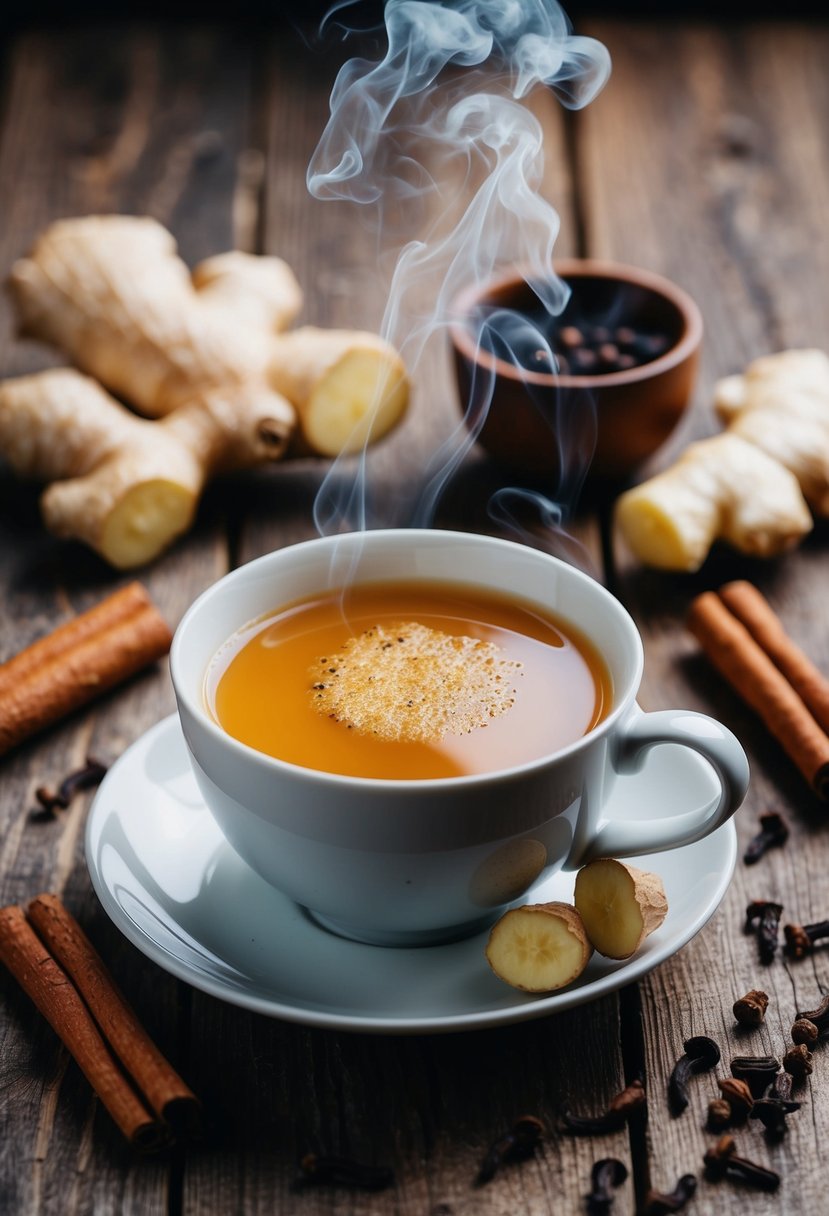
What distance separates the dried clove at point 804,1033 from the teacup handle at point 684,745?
0.17 m

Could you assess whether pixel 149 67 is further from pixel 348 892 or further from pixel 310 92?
pixel 348 892

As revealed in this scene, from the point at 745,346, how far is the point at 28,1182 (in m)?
1.59

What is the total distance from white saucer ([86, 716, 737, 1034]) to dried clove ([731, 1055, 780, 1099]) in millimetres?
119

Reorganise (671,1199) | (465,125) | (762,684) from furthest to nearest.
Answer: (465,125), (762,684), (671,1199)

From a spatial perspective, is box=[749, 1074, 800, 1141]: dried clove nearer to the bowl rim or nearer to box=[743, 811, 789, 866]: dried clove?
box=[743, 811, 789, 866]: dried clove

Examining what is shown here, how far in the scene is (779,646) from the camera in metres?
1.47

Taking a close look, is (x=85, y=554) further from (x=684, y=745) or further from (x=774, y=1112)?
(x=774, y=1112)

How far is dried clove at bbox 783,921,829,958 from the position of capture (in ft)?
3.72

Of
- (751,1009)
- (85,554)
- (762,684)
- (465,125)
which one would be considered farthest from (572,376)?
(751,1009)

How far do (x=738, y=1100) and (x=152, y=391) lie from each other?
4.06 feet

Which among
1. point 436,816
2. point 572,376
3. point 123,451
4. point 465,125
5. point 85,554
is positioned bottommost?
point 85,554

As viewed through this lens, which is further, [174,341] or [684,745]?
[174,341]

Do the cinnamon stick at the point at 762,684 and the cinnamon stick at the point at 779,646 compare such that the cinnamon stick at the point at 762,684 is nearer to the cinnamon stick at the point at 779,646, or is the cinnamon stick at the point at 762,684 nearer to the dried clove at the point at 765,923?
the cinnamon stick at the point at 779,646

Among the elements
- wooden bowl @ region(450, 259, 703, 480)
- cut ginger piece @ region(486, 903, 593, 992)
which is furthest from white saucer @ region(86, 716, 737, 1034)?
wooden bowl @ region(450, 259, 703, 480)
